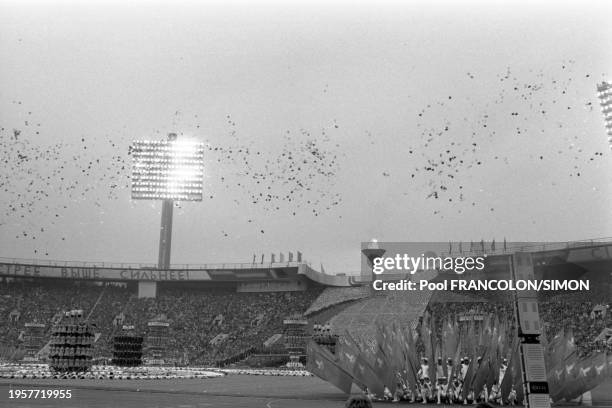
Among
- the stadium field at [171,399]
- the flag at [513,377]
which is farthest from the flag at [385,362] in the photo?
the flag at [513,377]

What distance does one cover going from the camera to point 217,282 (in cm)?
7862

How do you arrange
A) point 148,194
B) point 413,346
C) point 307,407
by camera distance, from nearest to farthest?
1. point 307,407
2. point 413,346
3. point 148,194

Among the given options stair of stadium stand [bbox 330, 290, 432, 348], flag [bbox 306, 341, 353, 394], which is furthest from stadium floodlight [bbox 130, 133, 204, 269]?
flag [bbox 306, 341, 353, 394]

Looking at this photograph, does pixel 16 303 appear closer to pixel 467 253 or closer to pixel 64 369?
pixel 64 369

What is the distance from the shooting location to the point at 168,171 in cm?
7456

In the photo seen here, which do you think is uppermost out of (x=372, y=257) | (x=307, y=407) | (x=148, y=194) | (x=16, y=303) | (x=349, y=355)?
(x=148, y=194)

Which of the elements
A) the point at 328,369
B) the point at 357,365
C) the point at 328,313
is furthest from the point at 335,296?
the point at 357,365

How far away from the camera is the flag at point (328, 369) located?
22.7 metres

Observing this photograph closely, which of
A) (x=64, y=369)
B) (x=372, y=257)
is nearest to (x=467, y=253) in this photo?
(x=372, y=257)

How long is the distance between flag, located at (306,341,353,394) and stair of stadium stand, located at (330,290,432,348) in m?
41.8

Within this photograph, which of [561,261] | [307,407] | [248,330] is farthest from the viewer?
[248,330]

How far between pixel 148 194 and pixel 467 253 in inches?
1523

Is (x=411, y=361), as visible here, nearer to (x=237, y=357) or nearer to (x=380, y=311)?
(x=237, y=357)

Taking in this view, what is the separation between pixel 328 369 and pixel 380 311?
160 ft
